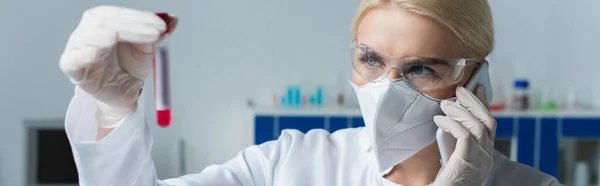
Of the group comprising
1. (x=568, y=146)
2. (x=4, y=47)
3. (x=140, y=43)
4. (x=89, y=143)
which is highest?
(x=140, y=43)

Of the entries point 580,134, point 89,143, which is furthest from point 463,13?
point 580,134

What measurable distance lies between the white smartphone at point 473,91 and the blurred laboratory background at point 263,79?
213cm

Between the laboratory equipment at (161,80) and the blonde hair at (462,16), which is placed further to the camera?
the blonde hair at (462,16)

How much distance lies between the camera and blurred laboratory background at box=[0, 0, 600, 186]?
3.78 metres

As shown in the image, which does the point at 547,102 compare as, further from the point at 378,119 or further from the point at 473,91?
the point at 378,119

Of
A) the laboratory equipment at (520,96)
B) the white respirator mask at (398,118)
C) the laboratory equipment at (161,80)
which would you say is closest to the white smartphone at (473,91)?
the white respirator mask at (398,118)

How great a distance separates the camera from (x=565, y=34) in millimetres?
4020

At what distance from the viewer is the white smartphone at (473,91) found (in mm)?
1441

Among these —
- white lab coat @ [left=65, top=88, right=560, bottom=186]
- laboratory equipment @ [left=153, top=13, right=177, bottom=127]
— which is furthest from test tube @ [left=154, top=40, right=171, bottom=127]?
white lab coat @ [left=65, top=88, right=560, bottom=186]

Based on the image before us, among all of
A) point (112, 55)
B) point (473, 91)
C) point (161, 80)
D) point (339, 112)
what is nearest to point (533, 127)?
point (339, 112)

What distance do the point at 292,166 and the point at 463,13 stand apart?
19.4 inches

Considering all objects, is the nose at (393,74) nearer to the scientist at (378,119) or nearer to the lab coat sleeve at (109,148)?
the scientist at (378,119)

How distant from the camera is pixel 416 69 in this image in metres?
1.45

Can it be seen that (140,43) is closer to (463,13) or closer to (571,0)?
(463,13)
